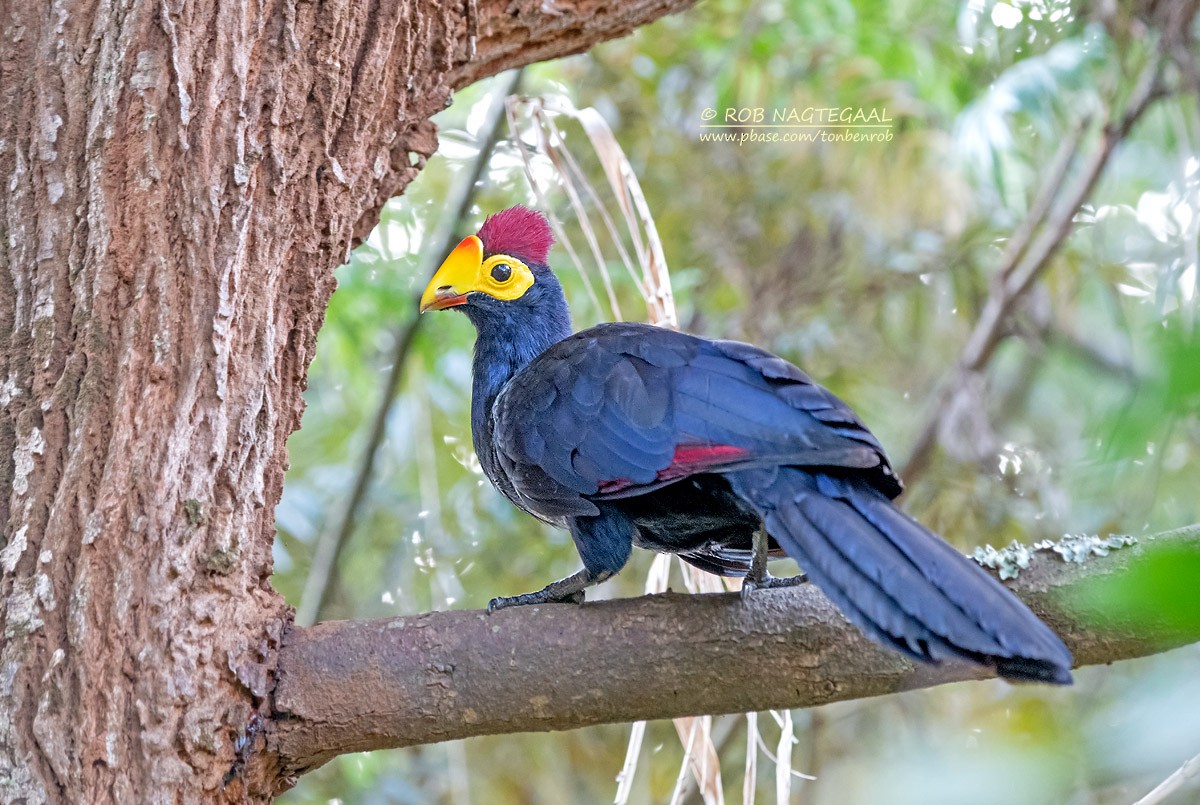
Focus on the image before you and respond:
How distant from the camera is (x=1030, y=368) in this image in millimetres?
5156

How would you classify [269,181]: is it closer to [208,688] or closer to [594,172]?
[208,688]

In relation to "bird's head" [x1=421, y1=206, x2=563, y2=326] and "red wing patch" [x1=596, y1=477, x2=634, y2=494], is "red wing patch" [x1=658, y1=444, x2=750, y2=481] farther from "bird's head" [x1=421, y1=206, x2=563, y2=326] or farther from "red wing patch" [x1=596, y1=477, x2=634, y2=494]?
"bird's head" [x1=421, y1=206, x2=563, y2=326]

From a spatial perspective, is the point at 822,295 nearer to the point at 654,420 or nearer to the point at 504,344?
the point at 504,344

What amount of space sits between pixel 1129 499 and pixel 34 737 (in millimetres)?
3010

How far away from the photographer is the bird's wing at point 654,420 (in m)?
1.88

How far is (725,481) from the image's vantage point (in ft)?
6.69

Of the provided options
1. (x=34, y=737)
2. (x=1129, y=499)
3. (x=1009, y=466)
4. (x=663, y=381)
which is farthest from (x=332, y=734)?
(x=1009, y=466)

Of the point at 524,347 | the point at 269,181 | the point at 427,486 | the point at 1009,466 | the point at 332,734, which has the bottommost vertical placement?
the point at 1009,466

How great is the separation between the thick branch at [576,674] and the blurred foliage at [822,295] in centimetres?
175

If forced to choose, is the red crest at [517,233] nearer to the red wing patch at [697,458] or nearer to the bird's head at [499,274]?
the bird's head at [499,274]

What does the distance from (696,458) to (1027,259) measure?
8.60 ft

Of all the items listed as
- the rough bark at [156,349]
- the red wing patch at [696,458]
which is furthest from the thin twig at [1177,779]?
the rough bark at [156,349]

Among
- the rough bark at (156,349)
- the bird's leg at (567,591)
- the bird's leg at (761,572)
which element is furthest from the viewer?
the bird's leg at (567,591)

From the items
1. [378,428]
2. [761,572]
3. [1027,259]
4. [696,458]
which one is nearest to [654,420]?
[696,458]
